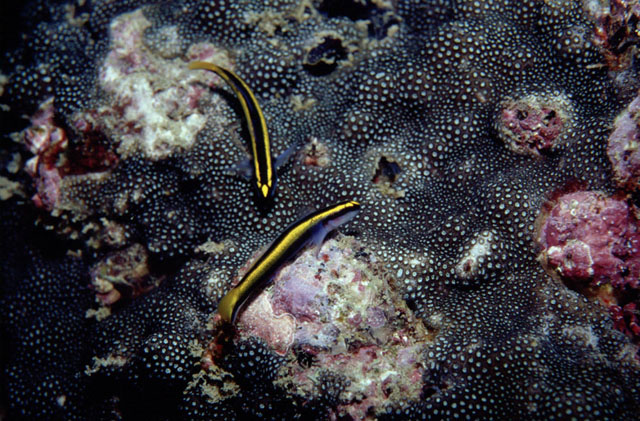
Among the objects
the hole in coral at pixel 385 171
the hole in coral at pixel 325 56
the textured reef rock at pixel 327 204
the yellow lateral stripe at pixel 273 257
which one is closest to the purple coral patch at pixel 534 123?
the textured reef rock at pixel 327 204

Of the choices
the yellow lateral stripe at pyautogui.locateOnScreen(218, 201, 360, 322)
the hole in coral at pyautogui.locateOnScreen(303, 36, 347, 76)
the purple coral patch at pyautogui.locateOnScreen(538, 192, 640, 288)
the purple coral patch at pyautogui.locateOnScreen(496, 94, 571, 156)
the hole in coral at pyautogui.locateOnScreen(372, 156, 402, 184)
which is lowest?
the yellow lateral stripe at pyautogui.locateOnScreen(218, 201, 360, 322)

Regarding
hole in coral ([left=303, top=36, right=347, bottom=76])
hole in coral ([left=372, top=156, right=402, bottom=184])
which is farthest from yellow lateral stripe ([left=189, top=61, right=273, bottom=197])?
hole in coral ([left=372, top=156, right=402, bottom=184])

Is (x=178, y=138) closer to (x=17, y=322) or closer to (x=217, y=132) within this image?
(x=217, y=132)

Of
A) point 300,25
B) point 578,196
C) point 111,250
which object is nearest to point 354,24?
point 300,25

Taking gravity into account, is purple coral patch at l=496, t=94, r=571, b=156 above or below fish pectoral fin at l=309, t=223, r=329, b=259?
above

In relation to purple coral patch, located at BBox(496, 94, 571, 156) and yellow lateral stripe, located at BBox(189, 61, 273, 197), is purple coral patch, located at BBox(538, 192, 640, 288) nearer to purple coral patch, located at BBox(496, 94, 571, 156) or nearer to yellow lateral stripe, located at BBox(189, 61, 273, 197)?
purple coral patch, located at BBox(496, 94, 571, 156)
